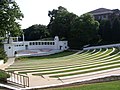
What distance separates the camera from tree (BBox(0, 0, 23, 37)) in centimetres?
3331

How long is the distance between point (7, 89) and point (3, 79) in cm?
192

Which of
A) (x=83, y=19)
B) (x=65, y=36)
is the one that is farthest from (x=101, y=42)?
(x=65, y=36)

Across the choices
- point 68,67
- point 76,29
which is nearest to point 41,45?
point 76,29

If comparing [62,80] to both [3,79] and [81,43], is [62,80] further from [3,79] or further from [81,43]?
[81,43]

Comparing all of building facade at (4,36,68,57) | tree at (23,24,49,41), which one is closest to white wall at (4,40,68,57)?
building facade at (4,36,68,57)

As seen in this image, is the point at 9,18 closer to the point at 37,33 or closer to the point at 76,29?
the point at 76,29

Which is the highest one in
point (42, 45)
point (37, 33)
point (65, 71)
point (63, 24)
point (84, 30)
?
point (63, 24)

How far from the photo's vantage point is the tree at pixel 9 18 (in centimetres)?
3331

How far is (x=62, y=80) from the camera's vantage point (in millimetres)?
19094

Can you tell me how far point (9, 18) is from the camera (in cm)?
3362

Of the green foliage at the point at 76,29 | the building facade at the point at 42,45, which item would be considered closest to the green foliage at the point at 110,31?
the green foliage at the point at 76,29

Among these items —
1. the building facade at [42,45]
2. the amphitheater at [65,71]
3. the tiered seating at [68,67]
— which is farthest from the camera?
the building facade at [42,45]

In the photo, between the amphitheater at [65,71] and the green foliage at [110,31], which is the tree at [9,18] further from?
the green foliage at [110,31]

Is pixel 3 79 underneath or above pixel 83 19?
underneath
